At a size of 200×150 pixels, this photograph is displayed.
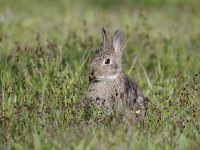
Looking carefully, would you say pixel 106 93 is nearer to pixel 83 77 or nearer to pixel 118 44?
pixel 118 44

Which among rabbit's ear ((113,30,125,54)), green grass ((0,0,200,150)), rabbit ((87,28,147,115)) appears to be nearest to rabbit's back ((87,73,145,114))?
rabbit ((87,28,147,115))

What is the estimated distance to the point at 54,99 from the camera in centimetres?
578

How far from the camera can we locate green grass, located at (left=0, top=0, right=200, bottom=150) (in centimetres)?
479

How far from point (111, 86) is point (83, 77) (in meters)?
0.89

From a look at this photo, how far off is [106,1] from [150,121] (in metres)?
6.75

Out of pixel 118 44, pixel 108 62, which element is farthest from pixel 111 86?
pixel 118 44

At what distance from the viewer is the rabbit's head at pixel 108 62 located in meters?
5.96

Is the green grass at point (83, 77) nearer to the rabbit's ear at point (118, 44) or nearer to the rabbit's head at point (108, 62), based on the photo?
the rabbit's head at point (108, 62)

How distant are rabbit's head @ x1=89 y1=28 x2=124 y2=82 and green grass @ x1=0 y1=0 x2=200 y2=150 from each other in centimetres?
24

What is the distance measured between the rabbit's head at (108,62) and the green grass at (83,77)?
24 cm

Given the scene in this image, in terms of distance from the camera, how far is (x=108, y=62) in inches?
241

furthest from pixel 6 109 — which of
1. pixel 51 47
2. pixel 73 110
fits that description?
pixel 51 47

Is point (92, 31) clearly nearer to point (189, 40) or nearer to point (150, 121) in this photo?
point (189, 40)

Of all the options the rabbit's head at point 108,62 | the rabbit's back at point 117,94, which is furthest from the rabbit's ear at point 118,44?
the rabbit's back at point 117,94
